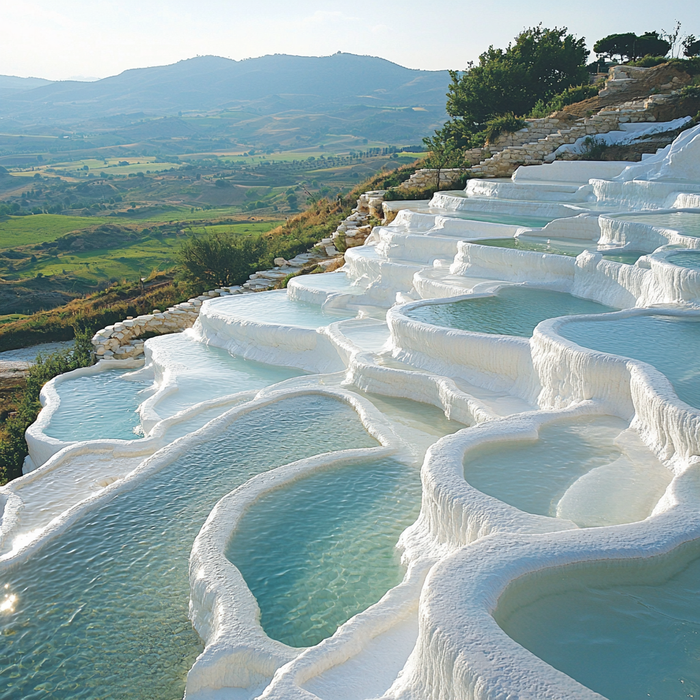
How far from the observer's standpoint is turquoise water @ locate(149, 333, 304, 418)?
23.8 ft

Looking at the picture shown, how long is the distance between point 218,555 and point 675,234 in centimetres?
631

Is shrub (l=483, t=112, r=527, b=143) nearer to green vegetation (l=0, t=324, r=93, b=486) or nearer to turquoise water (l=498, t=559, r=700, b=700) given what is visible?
green vegetation (l=0, t=324, r=93, b=486)

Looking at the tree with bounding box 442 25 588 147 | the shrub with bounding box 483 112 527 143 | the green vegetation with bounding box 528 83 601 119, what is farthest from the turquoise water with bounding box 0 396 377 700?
the tree with bounding box 442 25 588 147

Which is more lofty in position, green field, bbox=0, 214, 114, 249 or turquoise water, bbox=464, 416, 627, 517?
turquoise water, bbox=464, 416, 627, 517

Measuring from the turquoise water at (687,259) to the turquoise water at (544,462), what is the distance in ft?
8.63

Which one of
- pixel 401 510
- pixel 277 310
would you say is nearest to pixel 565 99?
pixel 277 310

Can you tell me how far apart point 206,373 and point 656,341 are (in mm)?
4907

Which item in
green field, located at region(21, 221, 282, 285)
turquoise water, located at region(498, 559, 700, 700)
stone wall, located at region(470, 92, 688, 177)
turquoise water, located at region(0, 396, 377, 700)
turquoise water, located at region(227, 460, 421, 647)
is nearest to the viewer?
turquoise water, located at region(498, 559, 700, 700)

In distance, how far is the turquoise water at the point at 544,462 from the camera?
3705 millimetres

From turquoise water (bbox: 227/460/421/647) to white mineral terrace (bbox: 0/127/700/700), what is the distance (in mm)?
16

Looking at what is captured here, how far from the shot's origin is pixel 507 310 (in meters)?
6.92

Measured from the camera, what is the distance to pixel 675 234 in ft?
25.1

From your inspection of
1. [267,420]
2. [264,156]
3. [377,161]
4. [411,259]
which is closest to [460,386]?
[267,420]

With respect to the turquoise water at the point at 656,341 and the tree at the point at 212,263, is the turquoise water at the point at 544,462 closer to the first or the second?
the turquoise water at the point at 656,341
